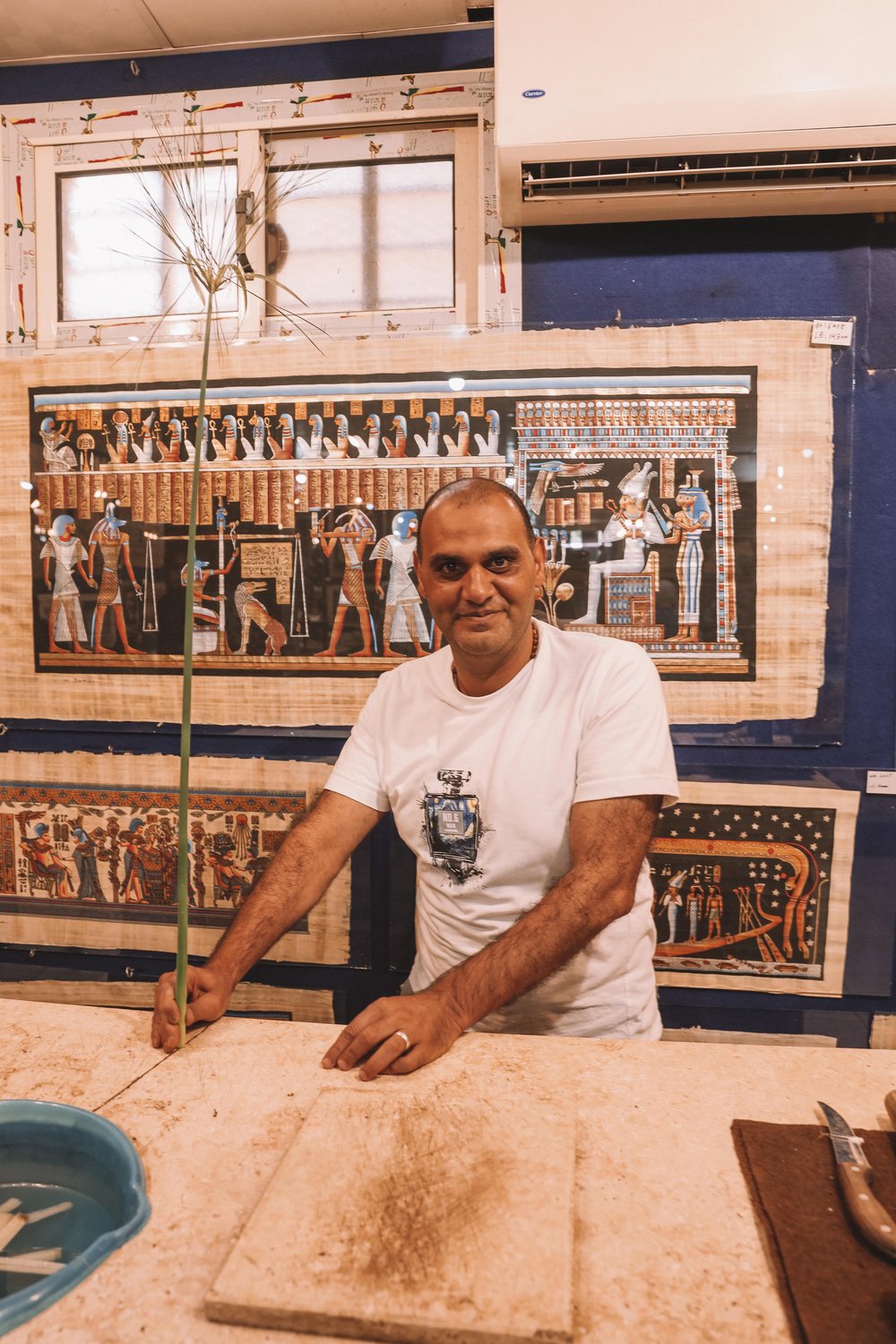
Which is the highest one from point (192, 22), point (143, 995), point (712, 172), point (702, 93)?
point (192, 22)

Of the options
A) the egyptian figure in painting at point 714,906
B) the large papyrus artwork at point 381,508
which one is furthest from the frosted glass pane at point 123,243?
the egyptian figure in painting at point 714,906

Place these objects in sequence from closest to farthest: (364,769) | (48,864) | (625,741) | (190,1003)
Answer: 1. (190,1003)
2. (625,741)
3. (364,769)
4. (48,864)

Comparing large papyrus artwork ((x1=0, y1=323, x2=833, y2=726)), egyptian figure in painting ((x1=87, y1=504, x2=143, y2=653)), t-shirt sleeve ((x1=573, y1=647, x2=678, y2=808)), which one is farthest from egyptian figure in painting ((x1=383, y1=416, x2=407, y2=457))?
t-shirt sleeve ((x1=573, y1=647, x2=678, y2=808))

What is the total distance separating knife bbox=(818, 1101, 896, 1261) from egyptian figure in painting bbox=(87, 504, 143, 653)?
80.8 inches

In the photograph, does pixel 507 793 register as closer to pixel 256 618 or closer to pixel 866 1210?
pixel 866 1210

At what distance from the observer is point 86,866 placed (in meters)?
2.33

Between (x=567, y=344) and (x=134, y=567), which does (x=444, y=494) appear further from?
(x=134, y=567)

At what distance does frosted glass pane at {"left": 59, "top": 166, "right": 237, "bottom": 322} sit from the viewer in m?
2.33

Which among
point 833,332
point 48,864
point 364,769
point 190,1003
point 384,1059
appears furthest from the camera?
point 48,864

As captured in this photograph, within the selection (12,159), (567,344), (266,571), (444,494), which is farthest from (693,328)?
(12,159)

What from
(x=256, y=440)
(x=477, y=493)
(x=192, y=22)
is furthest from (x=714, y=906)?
(x=192, y=22)

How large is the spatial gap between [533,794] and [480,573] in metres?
0.45

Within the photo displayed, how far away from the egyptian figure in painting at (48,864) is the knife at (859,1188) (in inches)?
85.0

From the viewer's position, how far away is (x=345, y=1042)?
1.06 meters
